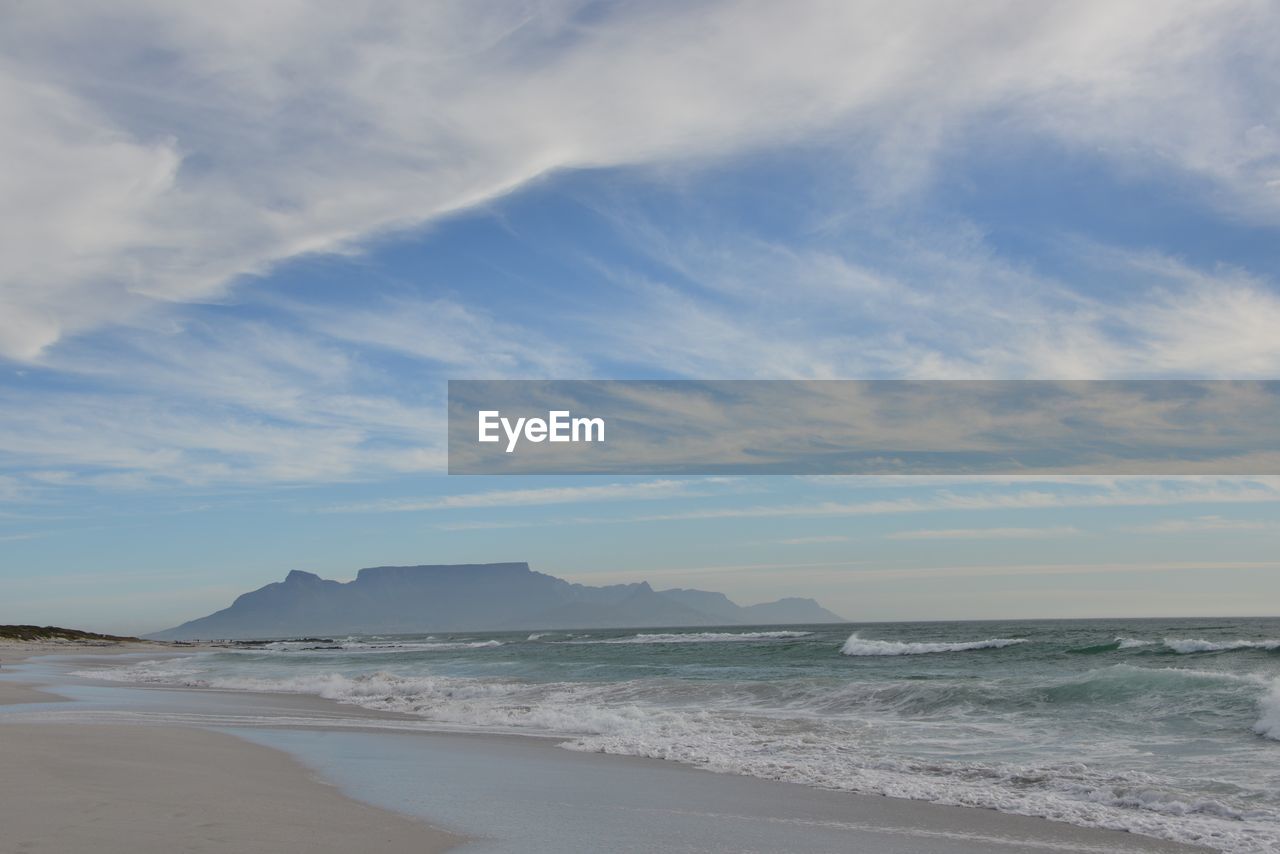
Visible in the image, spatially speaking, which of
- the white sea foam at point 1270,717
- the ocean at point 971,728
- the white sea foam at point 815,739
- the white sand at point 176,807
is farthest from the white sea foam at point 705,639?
the white sand at point 176,807

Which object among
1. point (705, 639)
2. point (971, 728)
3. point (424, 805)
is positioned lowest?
point (705, 639)

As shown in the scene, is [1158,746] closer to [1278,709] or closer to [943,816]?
[1278,709]

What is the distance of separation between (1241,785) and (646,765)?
679cm

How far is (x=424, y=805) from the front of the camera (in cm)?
832

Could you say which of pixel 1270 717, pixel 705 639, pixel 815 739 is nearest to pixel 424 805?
pixel 815 739

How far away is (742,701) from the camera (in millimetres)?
20641

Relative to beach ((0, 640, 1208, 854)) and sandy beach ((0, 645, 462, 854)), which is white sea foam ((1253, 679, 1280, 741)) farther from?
sandy beach ((0, 645, 462, 854))

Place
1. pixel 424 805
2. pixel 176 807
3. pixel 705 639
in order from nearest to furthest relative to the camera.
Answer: pixel 176 807, pixel 424 805, pixel 705 639

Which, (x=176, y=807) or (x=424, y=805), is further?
(x=424, y=805)

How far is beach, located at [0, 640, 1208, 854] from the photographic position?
6.86 meters

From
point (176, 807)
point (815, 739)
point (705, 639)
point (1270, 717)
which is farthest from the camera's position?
point (705, 639)

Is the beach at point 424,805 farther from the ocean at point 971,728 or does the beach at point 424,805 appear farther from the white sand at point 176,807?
the ocean at point 971,728

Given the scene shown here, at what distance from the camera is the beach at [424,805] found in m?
6.86

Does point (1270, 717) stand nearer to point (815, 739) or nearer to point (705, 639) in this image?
point (815, 739)
